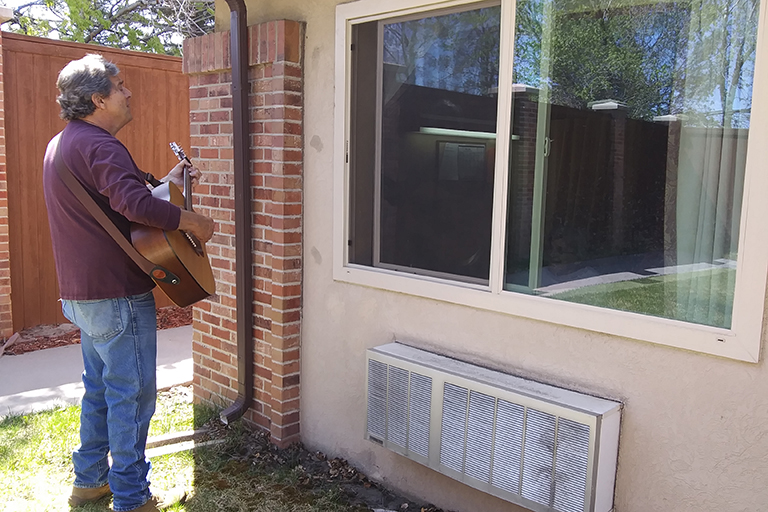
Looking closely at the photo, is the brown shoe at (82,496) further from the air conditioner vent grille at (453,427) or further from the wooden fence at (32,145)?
the wooden fence at (32,145)

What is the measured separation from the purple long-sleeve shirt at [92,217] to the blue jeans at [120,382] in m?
0.08

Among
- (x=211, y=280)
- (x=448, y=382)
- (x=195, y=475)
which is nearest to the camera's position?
(x=448, y=382)

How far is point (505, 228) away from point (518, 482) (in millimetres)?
1038

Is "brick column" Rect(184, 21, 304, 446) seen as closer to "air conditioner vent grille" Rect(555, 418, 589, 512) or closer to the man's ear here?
the man's ear

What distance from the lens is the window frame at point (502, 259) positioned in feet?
6.78

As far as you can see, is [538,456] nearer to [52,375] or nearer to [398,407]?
[398,407]

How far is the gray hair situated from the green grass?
2179 millimetres

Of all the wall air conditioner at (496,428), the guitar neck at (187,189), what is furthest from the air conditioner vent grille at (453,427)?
the guitar neck at (187,189)

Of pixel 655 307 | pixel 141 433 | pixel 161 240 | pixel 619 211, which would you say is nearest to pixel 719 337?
pixel 655 307

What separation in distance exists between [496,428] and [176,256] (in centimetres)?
150

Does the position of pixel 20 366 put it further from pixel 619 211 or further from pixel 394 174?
pixel 619 211

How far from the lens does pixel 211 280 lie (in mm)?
3115

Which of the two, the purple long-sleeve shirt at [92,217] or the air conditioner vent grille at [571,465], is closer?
the air conditioner vent grille at [571,465]

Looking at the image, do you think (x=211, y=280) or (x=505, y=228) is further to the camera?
(x=211, y=280)
